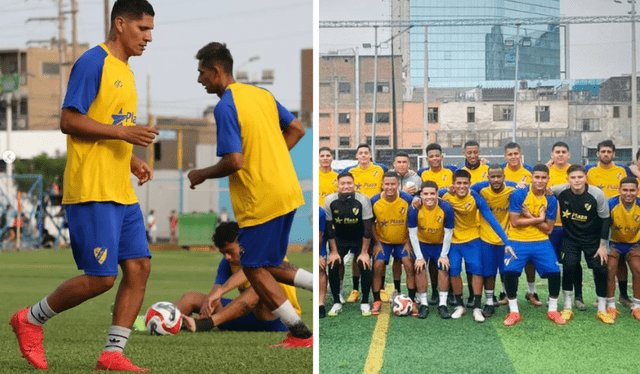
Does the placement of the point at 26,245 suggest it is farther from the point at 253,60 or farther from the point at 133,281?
the point at 133,281

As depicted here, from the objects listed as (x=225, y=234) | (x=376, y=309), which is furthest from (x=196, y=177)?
(x=376, y=309)

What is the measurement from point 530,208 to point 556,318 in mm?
725

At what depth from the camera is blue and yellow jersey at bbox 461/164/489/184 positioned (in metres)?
5.91

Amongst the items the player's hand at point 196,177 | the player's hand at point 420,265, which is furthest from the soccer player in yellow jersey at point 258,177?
the player's hand at point 420,265

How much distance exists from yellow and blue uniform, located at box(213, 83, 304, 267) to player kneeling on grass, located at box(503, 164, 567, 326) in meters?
2.33

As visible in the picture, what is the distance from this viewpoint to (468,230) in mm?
6094

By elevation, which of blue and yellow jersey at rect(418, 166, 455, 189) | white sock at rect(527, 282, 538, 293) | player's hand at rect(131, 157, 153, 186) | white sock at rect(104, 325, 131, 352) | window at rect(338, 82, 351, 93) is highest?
window at rect(338, 82, 351, 93)

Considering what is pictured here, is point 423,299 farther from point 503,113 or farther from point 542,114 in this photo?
Answer: point 542,114

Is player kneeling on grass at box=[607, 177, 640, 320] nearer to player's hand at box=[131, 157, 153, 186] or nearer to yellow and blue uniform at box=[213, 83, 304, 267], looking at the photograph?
→ yellow and blue uniform at box=[213, 83, 304, 267]

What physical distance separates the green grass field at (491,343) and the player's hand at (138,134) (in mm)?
1950

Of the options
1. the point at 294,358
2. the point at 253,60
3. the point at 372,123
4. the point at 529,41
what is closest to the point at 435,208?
the point at 372,123

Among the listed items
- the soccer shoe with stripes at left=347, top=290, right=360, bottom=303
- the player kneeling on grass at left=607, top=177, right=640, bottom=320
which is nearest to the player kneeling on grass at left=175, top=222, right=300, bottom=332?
the soccer shoe with stripes at left=347, top=290, right=360, bottom=303

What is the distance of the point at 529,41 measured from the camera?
5789 millimetres

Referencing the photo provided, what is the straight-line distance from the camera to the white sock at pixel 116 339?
3961 mm
